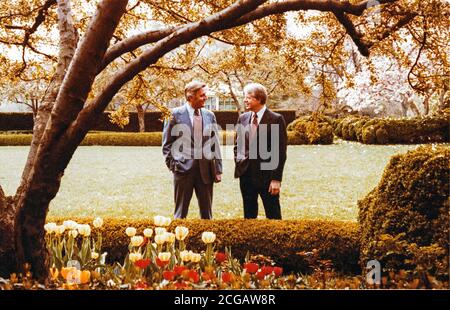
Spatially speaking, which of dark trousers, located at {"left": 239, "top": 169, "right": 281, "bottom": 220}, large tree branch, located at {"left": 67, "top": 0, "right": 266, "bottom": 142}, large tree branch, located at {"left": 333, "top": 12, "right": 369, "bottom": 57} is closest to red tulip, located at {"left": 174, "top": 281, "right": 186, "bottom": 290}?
large tree branch, located at {"left": 67, "top": 0, "right": 266, "bottom": 142}

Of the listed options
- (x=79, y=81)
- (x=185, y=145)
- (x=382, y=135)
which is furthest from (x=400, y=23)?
(x=382, y=135)

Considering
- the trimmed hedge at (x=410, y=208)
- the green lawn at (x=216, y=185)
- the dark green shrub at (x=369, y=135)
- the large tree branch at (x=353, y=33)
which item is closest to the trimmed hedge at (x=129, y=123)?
the dark green shrub at (x=369, y=135)

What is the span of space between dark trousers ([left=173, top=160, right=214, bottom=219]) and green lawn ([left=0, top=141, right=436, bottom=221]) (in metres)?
2.65

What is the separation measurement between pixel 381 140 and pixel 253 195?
15.3m

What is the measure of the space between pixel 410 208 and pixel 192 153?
2.55 meters

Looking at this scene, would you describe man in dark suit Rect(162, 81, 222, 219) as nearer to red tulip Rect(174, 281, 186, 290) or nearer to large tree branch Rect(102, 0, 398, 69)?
large tree branch Rect(102, 0, 398, 69)

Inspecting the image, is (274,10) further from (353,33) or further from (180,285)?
(180,285)

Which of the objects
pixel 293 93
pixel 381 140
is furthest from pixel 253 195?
pixel 293 93

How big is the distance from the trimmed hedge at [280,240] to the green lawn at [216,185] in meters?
3.38

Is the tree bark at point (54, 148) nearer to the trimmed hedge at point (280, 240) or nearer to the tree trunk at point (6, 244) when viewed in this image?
the tree trunk at point (6, 244)

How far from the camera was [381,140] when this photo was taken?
784 inches

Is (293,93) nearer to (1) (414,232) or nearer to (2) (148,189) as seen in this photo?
(2) (148,189)

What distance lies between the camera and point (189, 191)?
5.77 meters

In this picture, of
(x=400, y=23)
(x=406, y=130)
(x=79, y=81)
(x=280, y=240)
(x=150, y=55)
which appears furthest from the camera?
(x=406, y=130)
